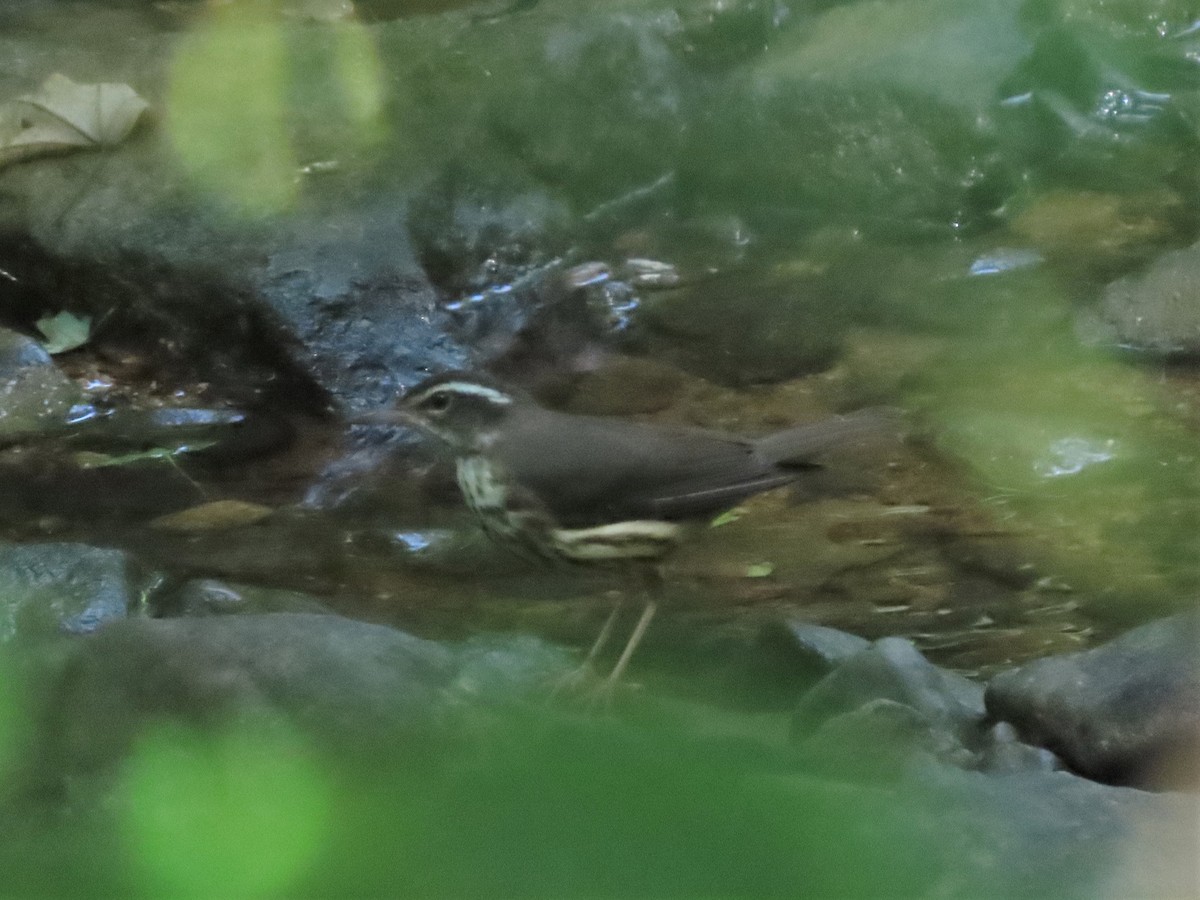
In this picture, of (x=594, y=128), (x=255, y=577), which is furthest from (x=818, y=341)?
(x=255, y=577)

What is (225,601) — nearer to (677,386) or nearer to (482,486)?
(482,486)

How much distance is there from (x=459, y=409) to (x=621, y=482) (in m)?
0.65

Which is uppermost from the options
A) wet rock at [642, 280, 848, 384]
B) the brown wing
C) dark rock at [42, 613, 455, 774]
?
dark rock at [42, 613, 455, 774]

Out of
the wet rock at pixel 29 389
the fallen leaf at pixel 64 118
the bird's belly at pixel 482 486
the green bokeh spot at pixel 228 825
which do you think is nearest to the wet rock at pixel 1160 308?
the bird's belly at pixel 482 486

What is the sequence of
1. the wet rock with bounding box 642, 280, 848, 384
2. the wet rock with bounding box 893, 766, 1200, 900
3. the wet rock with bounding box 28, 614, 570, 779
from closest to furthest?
1. the wet rock with bounding box 893, 766, 1200, 900
2. the wet rock with bounding box 28, 614, 570, 779
3. the wet rock with bounding box 642, 280, 848, 384

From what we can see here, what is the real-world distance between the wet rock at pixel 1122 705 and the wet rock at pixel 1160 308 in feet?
9.00

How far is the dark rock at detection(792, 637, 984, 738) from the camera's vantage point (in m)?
3.48

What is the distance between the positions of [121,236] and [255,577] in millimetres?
2557

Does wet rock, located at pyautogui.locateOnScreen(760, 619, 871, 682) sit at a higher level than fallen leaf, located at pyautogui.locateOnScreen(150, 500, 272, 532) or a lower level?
higher

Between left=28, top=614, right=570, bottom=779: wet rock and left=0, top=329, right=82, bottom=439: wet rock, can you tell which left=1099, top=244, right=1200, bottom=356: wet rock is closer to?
left=28, top=614, right=570, bottom=779: wet rock

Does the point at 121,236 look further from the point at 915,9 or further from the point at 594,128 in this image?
the point at 915,9

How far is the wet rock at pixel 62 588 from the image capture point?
3.99 metres

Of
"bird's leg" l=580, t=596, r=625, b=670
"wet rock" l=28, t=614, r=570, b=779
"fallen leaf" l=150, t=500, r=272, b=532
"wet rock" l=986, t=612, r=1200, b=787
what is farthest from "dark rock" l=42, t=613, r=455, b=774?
"fallen leaf" l=150, t=500, r=272, b=532

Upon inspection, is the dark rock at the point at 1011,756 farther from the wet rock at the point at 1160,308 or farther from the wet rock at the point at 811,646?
the wet rock at the point at 1160,308
